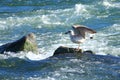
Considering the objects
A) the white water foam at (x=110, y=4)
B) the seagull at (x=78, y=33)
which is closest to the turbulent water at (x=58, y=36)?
the white water foam at (x=110, y=4)

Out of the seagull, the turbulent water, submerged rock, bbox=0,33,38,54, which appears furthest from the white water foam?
the seagull

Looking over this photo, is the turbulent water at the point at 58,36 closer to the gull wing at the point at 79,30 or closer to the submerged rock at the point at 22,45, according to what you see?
the submerged rock at the point at 22,45

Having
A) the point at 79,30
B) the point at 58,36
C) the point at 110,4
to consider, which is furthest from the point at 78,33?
the point at 110,4

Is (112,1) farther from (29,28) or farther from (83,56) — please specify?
(83,56)

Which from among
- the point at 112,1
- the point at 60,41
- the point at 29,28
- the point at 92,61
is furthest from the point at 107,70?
the point at 112,1

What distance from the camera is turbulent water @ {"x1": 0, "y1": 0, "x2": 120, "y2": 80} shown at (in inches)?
589

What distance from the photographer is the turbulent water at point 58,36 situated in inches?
589

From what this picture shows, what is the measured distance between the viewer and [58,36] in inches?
916

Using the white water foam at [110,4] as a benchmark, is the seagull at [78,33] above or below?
below

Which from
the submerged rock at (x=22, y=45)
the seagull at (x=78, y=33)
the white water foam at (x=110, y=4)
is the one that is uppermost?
the white water foam at (x=110, y=4)

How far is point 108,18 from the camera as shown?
27031 millimetres

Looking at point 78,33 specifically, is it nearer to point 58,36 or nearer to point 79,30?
point 79,30

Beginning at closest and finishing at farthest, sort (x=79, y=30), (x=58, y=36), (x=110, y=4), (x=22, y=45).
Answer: (x=79, y=30), (x=22, y=45), (x=58, y=36), (x=110, y=4)

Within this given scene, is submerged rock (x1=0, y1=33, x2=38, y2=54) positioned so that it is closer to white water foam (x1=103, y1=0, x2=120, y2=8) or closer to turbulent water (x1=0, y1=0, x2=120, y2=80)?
turbulent water (x1=0, y1=0, x2=120, y2=80)
